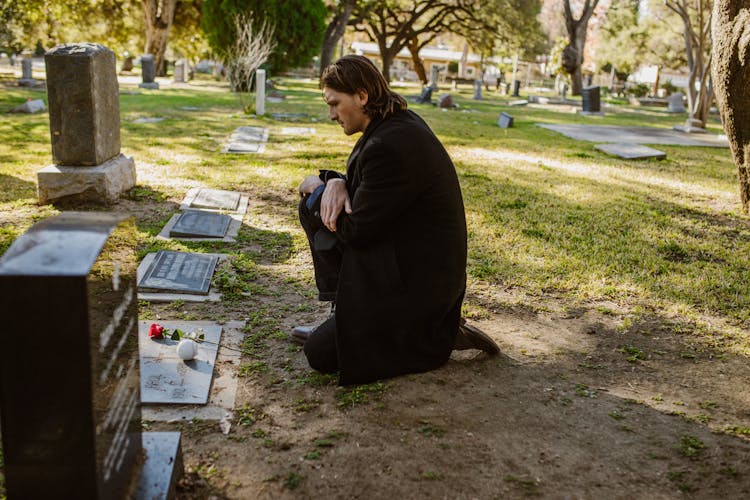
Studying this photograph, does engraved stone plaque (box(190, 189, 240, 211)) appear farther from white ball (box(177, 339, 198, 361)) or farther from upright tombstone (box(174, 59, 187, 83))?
upright tombstone (box(174, 59, 187, 83))

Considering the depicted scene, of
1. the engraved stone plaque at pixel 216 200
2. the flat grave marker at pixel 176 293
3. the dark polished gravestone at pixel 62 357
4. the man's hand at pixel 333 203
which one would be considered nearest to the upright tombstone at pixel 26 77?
the engraved stone plaque at pixel 216 200

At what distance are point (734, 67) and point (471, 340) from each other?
4.83 m

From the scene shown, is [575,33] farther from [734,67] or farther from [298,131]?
[734,67]

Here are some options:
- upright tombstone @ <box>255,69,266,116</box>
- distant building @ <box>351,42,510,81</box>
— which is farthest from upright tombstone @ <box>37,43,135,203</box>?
distant building @ <box>351,42,510,81</box>

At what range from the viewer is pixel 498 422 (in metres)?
3.12

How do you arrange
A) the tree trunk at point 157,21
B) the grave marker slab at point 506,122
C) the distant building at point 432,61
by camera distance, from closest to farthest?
the grave marker slab at point 506,122 → the tree trunk at point 157,21 → the distant building at point 432,61

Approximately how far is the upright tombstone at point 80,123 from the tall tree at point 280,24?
16.1 m

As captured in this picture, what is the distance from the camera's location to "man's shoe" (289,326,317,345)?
154 inches

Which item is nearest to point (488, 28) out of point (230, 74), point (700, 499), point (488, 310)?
point (230, 74)

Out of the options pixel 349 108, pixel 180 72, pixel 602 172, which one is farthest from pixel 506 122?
pixel 180 72

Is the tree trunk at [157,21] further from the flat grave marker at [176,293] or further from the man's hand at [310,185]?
the man's hand at [310,185]

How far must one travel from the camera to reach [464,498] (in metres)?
2.54

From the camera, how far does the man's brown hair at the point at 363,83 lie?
3268 mm

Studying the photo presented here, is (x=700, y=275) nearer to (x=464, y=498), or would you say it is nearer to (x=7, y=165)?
(x=464, y=498)
